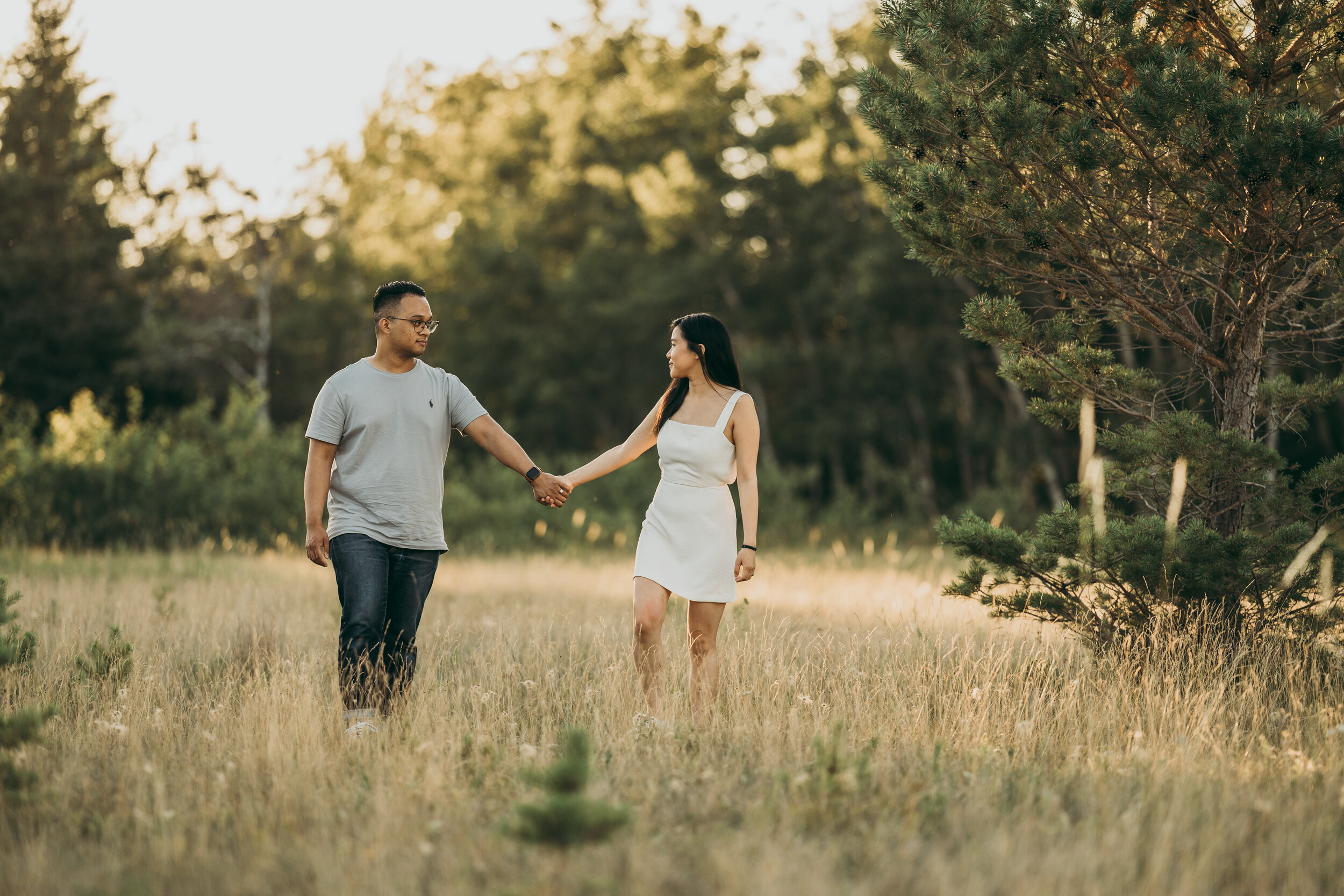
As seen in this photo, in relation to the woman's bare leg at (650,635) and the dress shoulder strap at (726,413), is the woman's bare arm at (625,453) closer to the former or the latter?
the dress shoulder strap at (726,413)

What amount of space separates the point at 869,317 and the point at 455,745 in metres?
22.9

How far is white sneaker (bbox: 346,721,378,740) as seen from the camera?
469 centimetres

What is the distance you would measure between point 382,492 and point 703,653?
6.25 ft

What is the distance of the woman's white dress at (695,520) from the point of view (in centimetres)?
526

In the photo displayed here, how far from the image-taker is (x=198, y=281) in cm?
4350

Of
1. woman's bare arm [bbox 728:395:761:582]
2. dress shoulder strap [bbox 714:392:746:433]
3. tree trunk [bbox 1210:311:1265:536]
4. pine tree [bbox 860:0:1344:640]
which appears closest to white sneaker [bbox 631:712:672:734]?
woman's bare arm [bbox 728:395:761:582]

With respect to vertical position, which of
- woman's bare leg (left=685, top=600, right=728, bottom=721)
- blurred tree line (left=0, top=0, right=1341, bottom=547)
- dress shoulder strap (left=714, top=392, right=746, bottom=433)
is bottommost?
woman's bare leg (left=685, top=600, right=728, bottom=721)

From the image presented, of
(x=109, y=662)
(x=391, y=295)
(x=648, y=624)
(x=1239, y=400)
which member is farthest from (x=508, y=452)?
(x=1239, y=400)

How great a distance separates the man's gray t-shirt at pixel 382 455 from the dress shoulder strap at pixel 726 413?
146 cm

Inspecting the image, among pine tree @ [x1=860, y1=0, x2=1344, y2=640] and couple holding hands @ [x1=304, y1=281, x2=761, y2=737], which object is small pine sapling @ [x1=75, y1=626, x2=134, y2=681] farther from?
pine tree @ [x1=860, y1=0, x2=1344, y2=640]

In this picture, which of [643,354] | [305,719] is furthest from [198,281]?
[305,719]

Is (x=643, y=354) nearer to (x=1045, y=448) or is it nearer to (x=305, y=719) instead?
(x=1045, y=448)

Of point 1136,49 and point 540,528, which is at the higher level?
point 1136,49

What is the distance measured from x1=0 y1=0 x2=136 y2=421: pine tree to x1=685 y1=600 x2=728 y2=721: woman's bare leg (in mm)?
30929
